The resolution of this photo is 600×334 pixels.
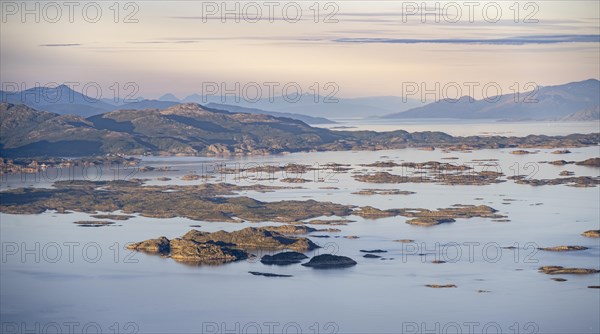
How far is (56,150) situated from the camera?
311ft

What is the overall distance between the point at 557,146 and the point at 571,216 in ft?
175

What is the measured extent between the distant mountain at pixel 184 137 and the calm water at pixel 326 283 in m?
45.2

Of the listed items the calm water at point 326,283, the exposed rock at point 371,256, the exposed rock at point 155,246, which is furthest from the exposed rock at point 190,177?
the exposed rock at point 371,256

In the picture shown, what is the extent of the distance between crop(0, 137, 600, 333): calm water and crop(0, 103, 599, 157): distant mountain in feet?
148

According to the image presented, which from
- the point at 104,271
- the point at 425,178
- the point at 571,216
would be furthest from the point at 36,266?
the point at 425,178

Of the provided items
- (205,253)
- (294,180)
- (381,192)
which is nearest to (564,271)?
(205,253)

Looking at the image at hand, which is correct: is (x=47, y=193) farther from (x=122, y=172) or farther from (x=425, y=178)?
(x=425, y=178)

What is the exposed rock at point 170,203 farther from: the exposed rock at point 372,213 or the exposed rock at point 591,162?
the exposed rock at point 591,162

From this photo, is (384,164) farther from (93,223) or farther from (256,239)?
(256,239)

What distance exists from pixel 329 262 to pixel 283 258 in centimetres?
204

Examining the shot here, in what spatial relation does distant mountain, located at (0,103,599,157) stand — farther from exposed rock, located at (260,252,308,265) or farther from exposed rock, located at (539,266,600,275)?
exposed rock, located at (539,266,600,275)

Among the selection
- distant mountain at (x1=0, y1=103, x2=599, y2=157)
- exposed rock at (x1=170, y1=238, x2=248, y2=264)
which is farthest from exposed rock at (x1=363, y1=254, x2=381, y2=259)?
distant mountain at (x1=0, y1=103, x2=599, y2=157)

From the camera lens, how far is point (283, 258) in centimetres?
3869

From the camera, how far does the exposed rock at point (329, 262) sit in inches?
1473
